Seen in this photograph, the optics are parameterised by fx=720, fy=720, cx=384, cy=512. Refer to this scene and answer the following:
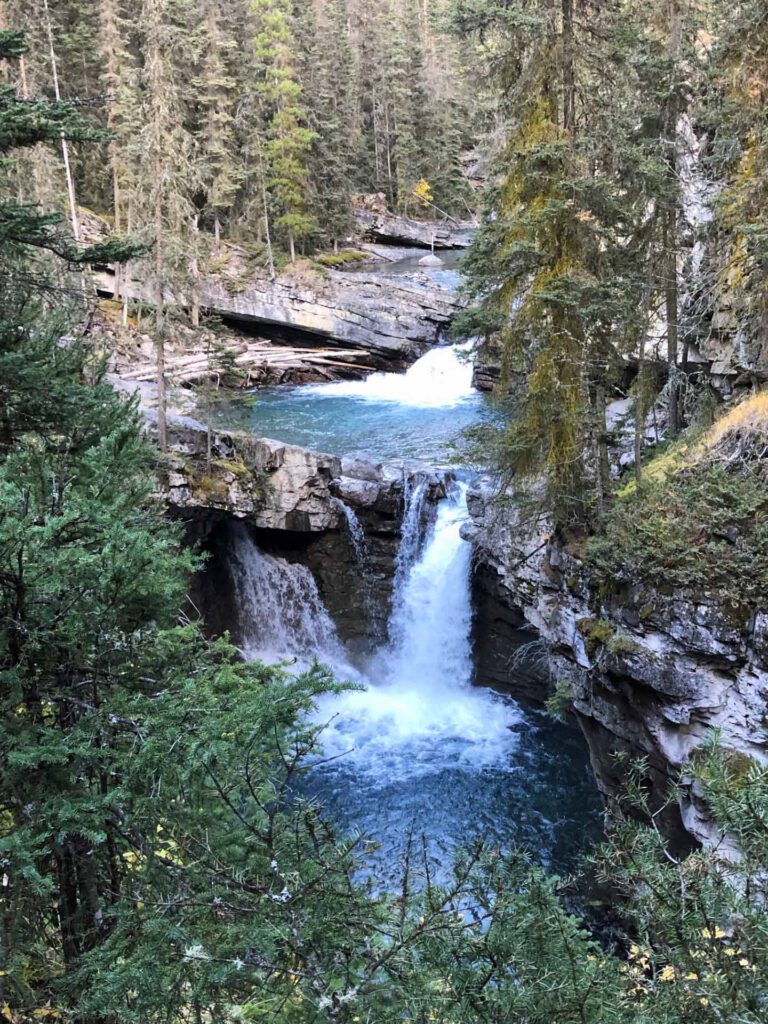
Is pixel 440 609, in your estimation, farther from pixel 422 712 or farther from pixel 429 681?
pixel 422 712

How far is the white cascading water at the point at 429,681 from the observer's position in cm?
1585

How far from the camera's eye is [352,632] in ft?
62.1

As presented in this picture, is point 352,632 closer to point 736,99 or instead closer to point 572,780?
point 572,780

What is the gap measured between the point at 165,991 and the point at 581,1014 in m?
2.15

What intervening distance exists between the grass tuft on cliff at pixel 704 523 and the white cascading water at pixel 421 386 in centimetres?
1536

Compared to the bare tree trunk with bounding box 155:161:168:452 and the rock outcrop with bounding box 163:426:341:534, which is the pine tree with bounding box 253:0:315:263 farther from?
the rock outcrop with bounding box 163:426:341:534

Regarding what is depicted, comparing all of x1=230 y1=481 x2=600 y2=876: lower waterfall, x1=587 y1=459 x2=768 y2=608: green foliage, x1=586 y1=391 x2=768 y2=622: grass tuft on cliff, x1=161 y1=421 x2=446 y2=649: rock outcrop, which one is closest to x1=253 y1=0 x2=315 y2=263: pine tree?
x1=161 y1=421 x2=446 y2=649: rock outcrop

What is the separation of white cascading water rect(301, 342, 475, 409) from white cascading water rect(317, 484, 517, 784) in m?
9.40

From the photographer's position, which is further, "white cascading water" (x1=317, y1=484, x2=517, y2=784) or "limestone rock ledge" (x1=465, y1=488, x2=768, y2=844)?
"white cascading water" (x1=317, y1=484, x2=517, y2=784)

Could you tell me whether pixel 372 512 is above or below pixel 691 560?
below

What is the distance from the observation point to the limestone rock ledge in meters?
9.16

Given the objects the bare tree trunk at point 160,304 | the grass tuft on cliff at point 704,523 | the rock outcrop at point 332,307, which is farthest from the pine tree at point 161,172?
the rock outcrop at point 332,307

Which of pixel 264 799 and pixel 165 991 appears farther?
pixel 264 799

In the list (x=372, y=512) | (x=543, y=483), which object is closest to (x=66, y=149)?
(x=372, y=512)
